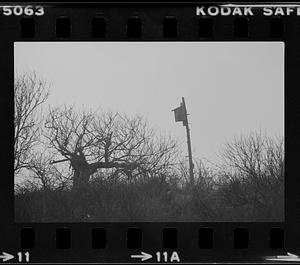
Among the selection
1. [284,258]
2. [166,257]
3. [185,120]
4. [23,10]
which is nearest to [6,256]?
[166,257]

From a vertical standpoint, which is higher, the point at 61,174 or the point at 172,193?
the point at 61,174

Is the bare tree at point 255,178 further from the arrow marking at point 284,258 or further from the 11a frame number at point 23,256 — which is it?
the 11a frame number at point 23,256

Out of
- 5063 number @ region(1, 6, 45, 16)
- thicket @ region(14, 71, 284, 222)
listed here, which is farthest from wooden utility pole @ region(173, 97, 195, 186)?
5063 number @ region(1, 6, 45, 16)

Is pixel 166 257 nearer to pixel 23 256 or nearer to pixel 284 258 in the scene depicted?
pixel 284 258

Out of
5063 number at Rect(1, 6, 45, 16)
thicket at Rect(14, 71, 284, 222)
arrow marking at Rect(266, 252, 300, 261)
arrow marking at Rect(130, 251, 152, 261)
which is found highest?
5063 number at Rect(1, 6, 45, 16)

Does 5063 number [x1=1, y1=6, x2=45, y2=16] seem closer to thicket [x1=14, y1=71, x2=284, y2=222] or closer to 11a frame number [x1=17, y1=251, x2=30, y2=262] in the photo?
thicket [x1=14, y1=71, x2=284, y2=222]

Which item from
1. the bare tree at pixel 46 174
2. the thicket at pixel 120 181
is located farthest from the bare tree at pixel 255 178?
the bare tree at pixel 46 174

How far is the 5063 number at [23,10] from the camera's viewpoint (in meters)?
3.09

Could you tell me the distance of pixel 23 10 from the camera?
3.09m

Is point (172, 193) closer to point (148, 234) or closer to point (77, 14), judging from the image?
point (148, 234)

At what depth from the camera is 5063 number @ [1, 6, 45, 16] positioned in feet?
10.1

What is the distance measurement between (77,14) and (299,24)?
2.26 meters

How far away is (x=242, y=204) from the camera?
3.04m

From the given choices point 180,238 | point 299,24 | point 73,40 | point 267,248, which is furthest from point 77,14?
point 267,248
